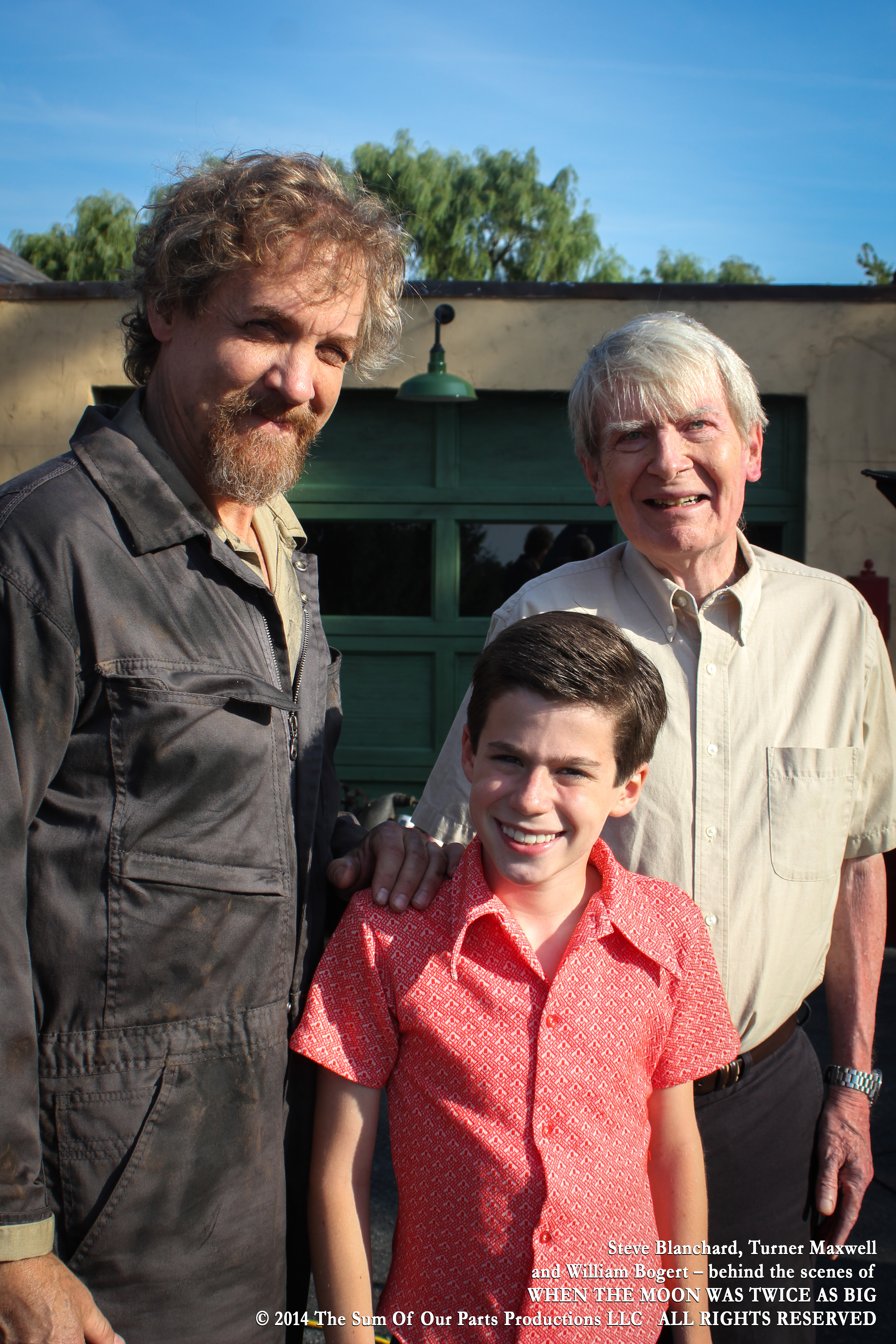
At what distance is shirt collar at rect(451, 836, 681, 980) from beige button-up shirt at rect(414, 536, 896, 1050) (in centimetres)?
20

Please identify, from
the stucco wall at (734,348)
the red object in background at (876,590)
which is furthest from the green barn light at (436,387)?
the red object in background at (876,590)

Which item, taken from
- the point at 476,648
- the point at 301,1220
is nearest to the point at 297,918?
the point at 301,1220

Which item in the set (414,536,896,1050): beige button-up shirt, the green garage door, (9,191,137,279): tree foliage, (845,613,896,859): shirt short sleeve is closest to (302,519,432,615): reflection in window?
the green garage door

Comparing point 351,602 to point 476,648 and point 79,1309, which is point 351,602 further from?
point 79,1309

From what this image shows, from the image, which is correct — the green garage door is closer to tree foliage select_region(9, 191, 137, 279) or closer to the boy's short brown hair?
the boy's short brown hair

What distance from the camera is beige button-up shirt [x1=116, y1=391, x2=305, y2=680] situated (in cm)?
162

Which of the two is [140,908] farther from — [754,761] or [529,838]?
[754,761]

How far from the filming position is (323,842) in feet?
5.91

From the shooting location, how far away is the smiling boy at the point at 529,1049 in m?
1.43

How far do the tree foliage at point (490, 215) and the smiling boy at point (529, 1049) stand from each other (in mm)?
32577

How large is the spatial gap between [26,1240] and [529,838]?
88cm

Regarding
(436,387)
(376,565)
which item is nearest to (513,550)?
(376,565)

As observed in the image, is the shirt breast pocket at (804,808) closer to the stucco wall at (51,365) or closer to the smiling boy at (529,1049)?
the smiling boy at (529,1049)

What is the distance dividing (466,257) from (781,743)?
34420 mm
